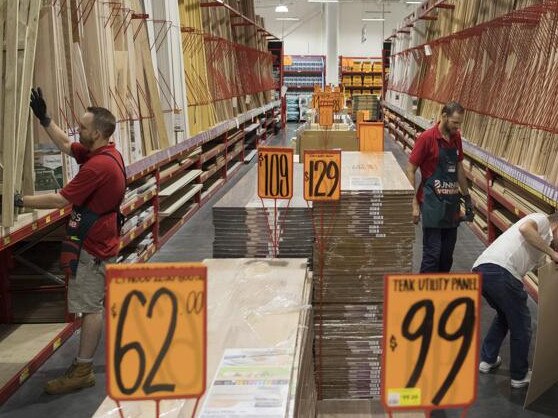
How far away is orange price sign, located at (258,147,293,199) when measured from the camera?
10.0ft

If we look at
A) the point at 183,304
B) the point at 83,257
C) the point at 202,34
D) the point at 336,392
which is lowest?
the point at 336,392

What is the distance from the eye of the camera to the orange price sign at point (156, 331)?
1.39 m

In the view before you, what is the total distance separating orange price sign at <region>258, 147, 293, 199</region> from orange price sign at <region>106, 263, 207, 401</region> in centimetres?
165

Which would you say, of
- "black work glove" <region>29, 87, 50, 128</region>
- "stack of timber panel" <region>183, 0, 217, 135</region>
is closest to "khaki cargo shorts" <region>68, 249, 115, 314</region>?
"black work glove" <region>29, 87, 50, 128</region>

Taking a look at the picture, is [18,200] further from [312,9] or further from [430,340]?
[312,9]

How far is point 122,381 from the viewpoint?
1.41 m

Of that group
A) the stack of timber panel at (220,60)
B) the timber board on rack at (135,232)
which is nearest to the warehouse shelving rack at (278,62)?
the stack of timber panel at (220,60)

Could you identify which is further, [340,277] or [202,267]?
[340,277]

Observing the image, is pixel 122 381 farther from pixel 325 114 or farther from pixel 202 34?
pixel 202 34

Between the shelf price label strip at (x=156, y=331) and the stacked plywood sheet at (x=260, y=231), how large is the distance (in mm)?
1641

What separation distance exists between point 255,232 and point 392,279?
172 cm

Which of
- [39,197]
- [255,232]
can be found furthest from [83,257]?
[255,232]

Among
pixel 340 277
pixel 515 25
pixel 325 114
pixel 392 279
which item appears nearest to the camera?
pixel 392 279

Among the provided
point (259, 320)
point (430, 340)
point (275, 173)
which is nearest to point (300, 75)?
point (275, 173)
